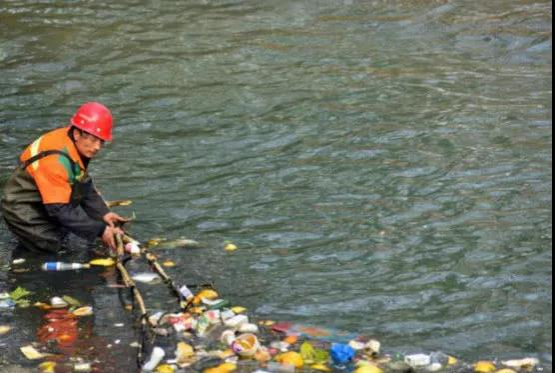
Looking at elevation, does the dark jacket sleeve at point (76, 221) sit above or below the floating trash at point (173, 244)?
above

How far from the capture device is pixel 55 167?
27.5ft

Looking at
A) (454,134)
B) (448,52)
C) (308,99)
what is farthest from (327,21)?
(454,134)

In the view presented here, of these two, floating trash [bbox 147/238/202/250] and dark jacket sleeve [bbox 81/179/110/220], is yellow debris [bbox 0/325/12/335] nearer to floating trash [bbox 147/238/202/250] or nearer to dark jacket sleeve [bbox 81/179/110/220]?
dark jacket sleeve [bbox 81/179/110/220]

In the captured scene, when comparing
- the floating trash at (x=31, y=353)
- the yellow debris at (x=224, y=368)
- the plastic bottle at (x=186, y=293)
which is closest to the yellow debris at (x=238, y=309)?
the plastic bottle at (x=186, y=293)

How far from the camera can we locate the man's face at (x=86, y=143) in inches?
332

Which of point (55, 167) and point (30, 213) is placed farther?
point (30, 213)

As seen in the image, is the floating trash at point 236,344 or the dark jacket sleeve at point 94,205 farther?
the dark jacket sleeve at point 94,205

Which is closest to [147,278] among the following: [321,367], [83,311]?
[83,311]

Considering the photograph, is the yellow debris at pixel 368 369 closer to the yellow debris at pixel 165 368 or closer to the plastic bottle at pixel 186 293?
the yellow debris at pixel 165 368

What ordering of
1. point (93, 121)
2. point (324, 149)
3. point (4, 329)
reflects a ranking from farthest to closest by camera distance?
point (324, 149) → point (93, 121) → point (4, 329)

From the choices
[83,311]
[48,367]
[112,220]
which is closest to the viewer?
[48,367]

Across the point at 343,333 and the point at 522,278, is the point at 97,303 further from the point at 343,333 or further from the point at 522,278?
the point at 522,278

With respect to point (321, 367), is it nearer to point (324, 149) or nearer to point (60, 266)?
point (60, 266)

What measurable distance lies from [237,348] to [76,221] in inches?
89.2
